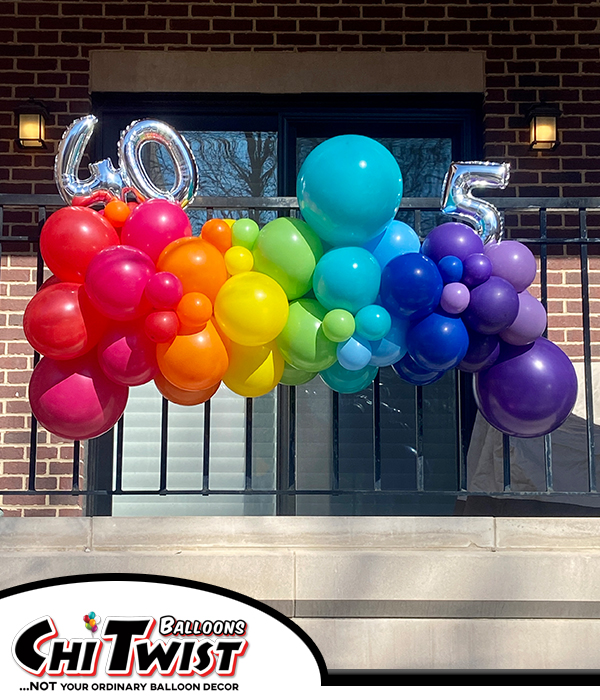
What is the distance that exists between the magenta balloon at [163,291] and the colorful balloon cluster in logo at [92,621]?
0.87m

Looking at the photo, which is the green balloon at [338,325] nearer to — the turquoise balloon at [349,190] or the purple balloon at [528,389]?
the turquoise balloon at [349,190]

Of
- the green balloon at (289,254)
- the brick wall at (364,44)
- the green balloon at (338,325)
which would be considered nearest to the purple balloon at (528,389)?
the green balloon at (338,325)

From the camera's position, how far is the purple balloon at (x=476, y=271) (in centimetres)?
237

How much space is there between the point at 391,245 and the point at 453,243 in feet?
0.62

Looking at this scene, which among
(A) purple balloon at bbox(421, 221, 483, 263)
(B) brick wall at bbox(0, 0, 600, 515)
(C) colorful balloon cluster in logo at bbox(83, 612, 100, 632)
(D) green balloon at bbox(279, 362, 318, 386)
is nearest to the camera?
(C) colorful balloon cluster in logo at bbox(83, 612, 100, 632)

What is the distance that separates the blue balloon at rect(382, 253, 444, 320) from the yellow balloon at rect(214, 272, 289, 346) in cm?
31

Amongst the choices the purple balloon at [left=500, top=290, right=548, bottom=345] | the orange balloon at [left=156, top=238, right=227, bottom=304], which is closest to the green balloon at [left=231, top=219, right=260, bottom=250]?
the orange balloon at [left=156, top=238, right=227, bottom=304]

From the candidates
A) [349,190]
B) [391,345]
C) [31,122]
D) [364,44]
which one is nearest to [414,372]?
[391,345]

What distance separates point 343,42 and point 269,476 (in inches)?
96.3

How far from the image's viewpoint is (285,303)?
2336 mm

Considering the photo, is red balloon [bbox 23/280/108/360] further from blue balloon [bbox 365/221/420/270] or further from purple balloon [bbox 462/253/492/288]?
purple balloon [bbox 462/253/492/288]

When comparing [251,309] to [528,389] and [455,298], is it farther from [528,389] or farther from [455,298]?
[528,389]

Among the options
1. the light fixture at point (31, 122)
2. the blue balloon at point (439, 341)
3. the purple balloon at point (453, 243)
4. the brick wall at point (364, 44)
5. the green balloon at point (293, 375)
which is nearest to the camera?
the blue balloon at point (439, 341)

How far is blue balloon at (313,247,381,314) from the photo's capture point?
2.28 m
